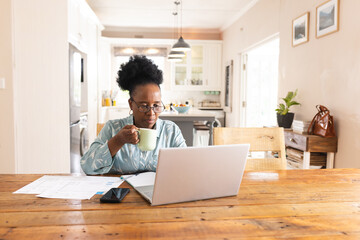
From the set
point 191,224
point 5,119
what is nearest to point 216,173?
point 191,224

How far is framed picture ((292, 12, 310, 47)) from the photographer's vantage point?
328cm

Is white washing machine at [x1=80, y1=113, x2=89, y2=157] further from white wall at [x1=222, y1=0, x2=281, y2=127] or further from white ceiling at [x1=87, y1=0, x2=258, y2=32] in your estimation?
white wall at [x1=222, y1=0, x2=281, y2=127]

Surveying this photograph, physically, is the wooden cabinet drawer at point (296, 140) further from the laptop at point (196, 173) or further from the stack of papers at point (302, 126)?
the laptop at point (196, 173)

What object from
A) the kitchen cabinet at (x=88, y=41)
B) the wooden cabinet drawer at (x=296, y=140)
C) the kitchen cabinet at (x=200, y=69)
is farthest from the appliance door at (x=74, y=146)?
the kitchen cabinet at (x=200, y=69)

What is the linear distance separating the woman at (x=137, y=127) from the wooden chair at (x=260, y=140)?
0.25 meters

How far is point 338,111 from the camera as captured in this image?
2729mm

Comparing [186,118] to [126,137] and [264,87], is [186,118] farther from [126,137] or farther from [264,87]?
[264,87]

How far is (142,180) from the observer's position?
1186mm

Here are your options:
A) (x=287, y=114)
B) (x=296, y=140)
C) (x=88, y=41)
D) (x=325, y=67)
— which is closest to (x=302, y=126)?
(x=296, y=140)

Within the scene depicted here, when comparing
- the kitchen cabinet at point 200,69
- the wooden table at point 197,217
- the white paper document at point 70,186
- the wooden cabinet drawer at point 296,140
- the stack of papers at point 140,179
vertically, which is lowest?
the wooden cabinet drawer at point 296,140

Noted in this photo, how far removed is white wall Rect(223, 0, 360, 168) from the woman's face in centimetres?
190

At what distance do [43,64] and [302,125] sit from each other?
2.62 meters

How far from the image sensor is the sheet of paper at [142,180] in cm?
113

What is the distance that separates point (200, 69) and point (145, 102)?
5.80 metres
